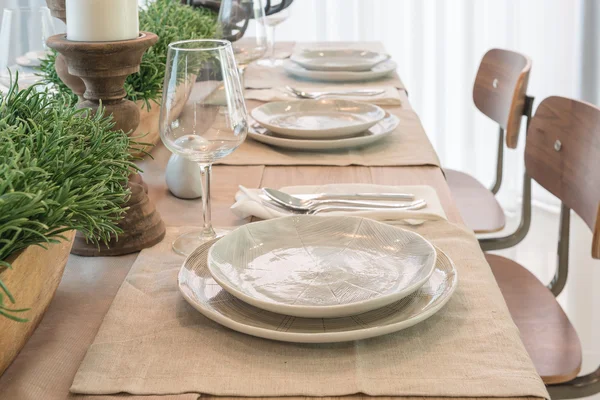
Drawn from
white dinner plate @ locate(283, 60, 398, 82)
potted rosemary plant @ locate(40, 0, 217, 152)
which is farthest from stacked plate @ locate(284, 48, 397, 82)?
potted rosemary plant @ locate(40, 0, 217, 152)

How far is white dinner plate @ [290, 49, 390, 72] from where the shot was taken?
70.6 inches

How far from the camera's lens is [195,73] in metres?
0.73

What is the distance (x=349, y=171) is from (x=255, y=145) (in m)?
0.20

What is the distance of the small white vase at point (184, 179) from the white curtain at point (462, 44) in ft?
7.87

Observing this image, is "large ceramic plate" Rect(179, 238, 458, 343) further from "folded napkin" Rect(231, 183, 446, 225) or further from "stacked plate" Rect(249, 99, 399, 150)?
"stacked plate" Rect(249, 99, 399, 150)

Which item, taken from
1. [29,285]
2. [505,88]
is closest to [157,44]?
[29,285]

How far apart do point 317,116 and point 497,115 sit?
0.65 metres

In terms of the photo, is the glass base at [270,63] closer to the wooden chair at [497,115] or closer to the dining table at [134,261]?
the wooden chair at [497,115]

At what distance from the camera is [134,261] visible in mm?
789

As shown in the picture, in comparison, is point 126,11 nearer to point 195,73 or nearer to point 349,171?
point 195,73

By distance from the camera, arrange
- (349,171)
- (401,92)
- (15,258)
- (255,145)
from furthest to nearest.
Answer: (401,92)
(255,145)
(349,171)
(15,258)

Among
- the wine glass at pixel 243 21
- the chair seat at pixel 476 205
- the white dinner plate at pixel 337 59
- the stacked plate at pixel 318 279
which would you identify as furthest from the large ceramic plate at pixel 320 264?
the white dinner plate at pixel 337 59

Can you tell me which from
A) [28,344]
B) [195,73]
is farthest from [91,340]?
[195,73]

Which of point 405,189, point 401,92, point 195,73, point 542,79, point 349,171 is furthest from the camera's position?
point 542,79
